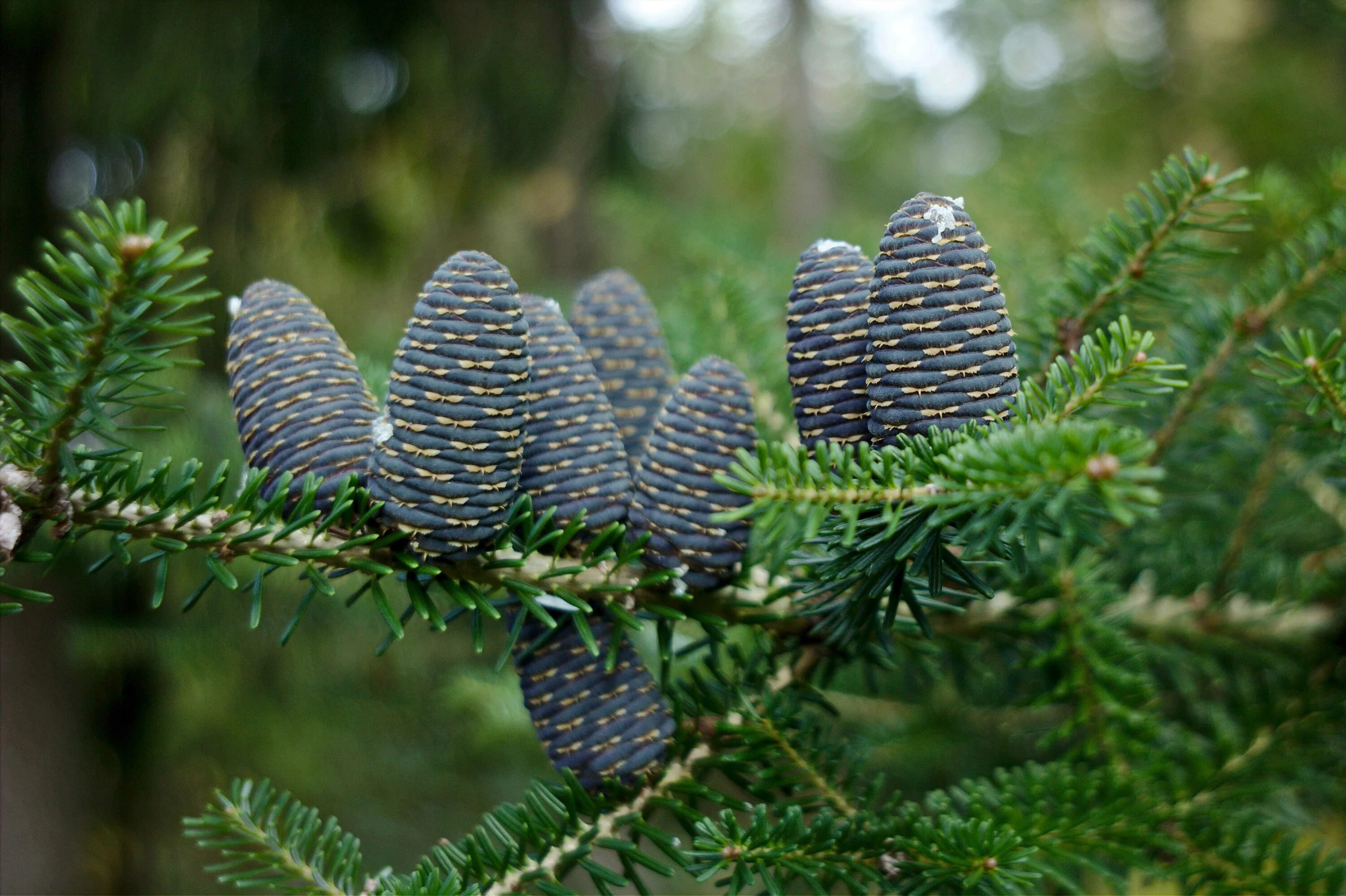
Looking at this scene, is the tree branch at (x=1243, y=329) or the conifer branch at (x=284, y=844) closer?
the conifer branch at (x=284, y=844)

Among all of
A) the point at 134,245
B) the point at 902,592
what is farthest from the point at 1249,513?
the point at 134,245

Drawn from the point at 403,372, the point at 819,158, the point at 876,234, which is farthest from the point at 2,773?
the point at 819,158

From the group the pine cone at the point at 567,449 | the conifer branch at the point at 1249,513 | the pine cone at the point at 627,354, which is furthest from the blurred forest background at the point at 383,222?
the pine cone at the point at 567,449

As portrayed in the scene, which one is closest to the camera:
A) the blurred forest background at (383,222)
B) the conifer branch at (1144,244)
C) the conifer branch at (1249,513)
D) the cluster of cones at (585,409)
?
the cluster of cones at (585,409)

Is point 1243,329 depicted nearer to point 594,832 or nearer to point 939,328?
point 939,328

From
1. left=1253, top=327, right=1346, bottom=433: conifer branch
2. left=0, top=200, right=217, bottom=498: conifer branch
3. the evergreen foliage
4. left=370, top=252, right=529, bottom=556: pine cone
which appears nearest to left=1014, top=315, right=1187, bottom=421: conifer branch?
the evergreen foliage

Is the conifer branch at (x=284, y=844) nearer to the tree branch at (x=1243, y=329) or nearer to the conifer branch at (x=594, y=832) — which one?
the conifer branch at (x=594, y=832)

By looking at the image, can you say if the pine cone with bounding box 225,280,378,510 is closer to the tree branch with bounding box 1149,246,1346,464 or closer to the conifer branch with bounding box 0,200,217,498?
the conifer branch with bounding box 0,200,217,498
